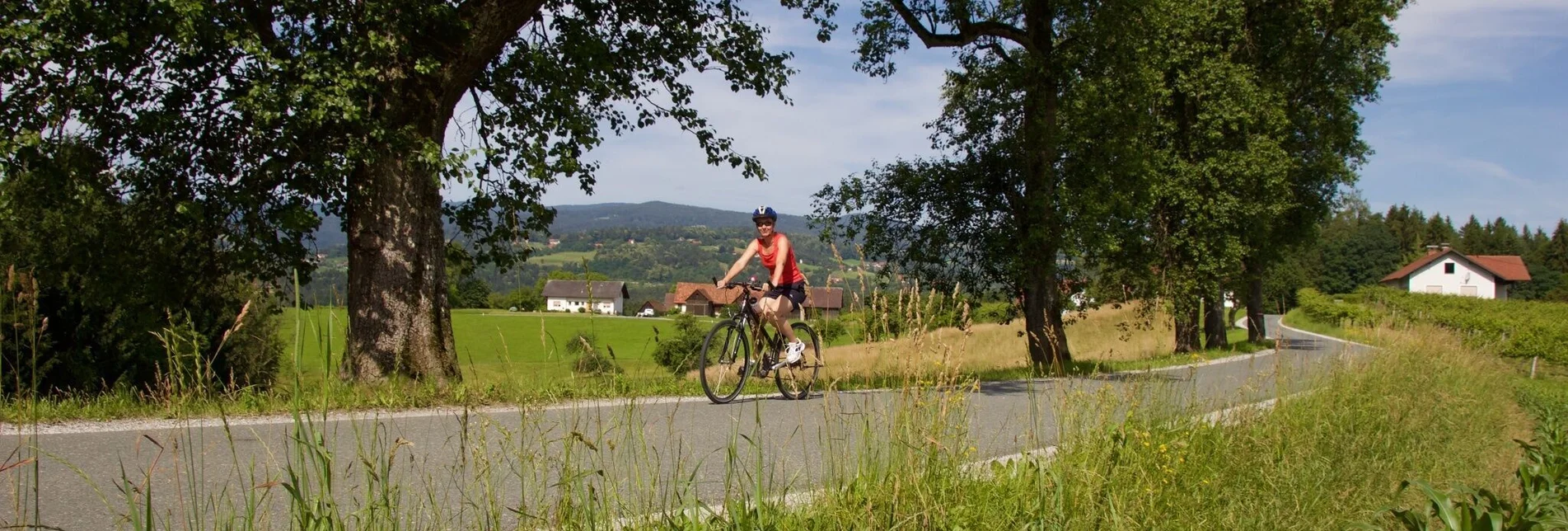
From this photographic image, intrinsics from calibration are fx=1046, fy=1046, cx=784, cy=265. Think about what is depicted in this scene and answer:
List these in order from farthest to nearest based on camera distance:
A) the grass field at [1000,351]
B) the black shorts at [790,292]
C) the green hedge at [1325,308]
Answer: the green hedge at [1325,308], the black shorts at [790,292], the grass field at [1000,351]

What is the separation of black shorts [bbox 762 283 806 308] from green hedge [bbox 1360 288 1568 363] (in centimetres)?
1221

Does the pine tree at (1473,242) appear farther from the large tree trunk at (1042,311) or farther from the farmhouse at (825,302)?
the farmhouse at (825,302)

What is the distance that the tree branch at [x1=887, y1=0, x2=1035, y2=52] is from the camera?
693 inches

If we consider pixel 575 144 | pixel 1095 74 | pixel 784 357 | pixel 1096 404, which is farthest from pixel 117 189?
pixel 1095 74

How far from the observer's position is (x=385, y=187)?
1028cm

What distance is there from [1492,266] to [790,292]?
109 metres

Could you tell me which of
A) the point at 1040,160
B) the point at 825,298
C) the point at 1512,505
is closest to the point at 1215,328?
the point at 1040,160

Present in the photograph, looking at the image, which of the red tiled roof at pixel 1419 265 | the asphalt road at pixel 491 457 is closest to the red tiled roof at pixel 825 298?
the asphalt road at pixel 491 457

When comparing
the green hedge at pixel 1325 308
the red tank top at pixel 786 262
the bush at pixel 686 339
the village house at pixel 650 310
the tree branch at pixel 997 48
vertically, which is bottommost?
the green hedge at pixel 1325 308

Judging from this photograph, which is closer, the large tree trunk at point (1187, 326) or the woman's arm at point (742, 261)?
the woman's arm at point (742, 261)

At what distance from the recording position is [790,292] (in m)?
9.27

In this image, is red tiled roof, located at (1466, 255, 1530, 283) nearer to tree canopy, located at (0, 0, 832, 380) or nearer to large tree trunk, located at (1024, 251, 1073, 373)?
large tree trunk, located at (1024, 251, 1073, 373)

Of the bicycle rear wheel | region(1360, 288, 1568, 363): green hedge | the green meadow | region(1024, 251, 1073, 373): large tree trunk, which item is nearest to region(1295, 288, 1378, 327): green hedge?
region(1360, 288, 1568, 363): green hedge

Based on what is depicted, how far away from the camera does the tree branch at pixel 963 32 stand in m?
17.6
